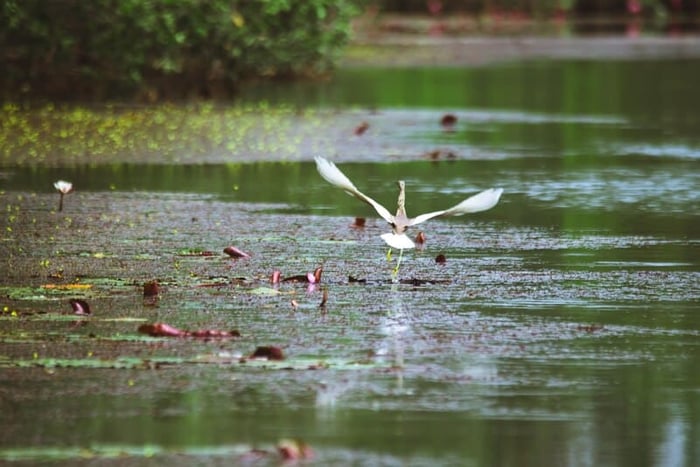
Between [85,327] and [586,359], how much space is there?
2.17m

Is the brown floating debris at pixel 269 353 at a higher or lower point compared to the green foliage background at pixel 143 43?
lower

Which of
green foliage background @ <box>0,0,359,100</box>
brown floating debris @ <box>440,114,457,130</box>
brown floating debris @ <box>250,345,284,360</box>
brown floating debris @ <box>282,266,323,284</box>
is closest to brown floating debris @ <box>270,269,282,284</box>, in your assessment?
brown floating debris @ <box>282,266,323,284</box>

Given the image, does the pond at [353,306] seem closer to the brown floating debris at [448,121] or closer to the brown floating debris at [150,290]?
the brown floating debris at [150,290]

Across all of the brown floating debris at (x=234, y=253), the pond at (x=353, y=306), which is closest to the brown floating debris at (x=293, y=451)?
the pond at (x=353, y=306)

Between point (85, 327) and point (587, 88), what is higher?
point (587, 88)

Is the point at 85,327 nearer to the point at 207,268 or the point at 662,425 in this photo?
the point at 207,268

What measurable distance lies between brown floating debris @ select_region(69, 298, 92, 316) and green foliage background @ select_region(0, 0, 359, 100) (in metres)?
10.8

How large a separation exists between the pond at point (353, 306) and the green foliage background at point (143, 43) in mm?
3947

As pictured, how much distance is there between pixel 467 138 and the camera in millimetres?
18844

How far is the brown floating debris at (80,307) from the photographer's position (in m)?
8.72

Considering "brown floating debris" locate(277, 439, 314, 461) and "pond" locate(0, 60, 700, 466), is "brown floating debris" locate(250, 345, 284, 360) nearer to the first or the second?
"pond" locate(0, 60, 700, 466)

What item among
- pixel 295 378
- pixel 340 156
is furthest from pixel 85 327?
pixel 340 156

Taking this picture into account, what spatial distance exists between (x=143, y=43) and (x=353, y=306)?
13020 mm

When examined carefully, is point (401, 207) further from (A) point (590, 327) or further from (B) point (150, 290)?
(A) point (590, 327)
